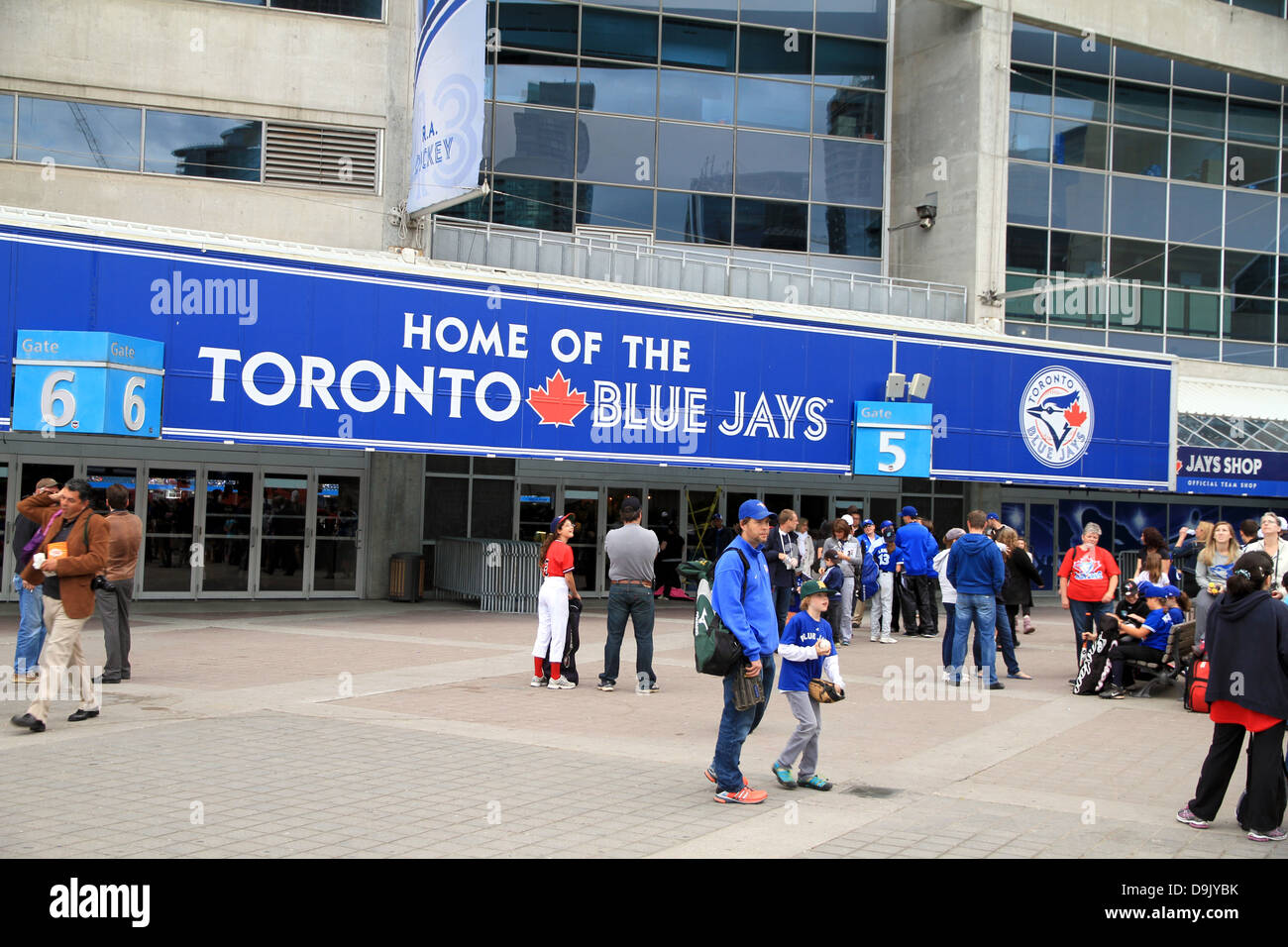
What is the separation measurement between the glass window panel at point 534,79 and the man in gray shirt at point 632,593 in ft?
54.5


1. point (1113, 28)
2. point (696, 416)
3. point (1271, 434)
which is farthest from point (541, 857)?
point (1113, 28)

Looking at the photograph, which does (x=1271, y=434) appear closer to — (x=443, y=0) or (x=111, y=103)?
(x=443, y=0)

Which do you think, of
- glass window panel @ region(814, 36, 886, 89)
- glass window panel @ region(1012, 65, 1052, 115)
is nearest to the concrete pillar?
glass window panel @ region(814, 36, 886, 89)

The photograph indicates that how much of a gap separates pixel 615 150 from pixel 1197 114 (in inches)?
634

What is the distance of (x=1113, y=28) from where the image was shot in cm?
2930

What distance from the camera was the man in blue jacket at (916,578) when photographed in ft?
58.9

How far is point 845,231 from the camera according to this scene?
94.5ft

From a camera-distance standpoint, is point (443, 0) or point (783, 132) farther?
point (783, 132)

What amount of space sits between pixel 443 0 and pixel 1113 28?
18.1m

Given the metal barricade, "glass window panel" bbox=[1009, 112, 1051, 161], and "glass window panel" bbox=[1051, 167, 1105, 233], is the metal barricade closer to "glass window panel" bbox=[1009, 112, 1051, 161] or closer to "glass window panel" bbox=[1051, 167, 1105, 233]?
"glass window panel" bbox=[1009, 112, 1051, 161]

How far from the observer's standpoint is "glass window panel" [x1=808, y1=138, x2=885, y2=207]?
28500 millimetres

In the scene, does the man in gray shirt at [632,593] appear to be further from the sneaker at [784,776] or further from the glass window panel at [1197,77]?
the glass window panel at [1197,77]

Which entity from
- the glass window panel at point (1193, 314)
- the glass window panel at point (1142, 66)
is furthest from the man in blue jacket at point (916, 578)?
the glass window panel at point (1142, 66)

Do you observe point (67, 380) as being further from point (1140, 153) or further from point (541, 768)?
point (1140, 153)
